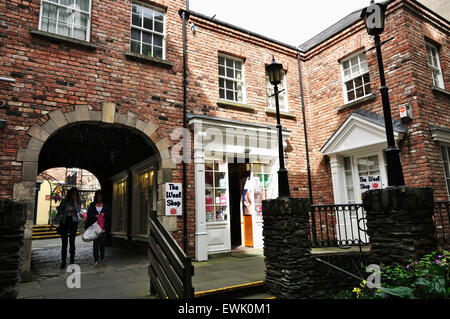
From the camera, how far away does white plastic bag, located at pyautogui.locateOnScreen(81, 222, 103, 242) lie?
613 centimetres

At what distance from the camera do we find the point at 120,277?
16.9 feet

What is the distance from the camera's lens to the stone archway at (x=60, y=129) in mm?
5117

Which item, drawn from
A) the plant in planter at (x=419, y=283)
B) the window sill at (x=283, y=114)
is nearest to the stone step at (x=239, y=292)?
the plant in planter at (x=419, y=283)

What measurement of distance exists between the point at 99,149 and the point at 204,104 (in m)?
4.40

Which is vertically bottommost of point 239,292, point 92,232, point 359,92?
point 239,292

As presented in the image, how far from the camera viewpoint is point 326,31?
10562mm

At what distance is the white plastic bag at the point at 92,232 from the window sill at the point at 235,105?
4415 mm

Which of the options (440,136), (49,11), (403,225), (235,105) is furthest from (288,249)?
(49,11)

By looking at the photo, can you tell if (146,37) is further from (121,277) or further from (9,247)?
(9,247)

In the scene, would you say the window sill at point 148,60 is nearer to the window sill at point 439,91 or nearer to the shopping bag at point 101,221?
the shopping bag at point 101,221

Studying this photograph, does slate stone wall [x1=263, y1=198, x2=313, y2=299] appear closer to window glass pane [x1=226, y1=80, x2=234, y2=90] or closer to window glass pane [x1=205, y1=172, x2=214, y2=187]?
window glass pane [x1=205, y1=172, x2=214, y2=187]

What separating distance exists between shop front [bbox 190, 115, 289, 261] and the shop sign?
0.43 meters

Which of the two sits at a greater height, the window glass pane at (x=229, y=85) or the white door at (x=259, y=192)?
the window glass pane at (x=229, y=85)
